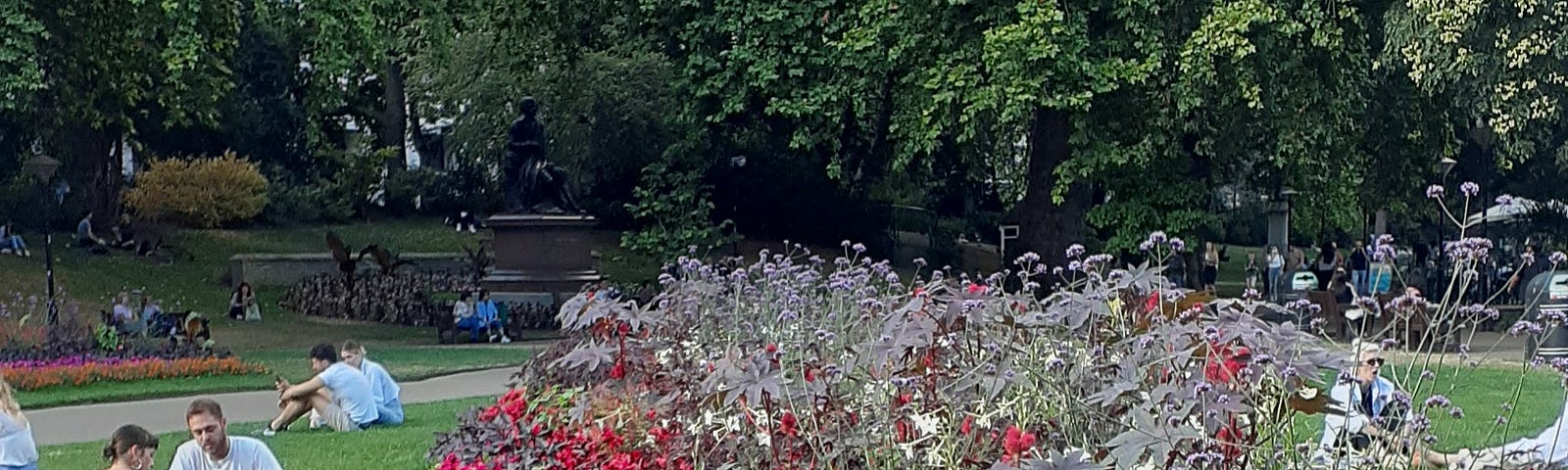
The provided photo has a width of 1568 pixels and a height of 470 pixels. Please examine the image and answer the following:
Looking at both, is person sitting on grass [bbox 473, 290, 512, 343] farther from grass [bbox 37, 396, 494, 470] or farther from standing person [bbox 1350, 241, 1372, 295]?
standing person [bbox 1350, 241, 1372, 295]

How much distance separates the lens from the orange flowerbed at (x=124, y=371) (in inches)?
639

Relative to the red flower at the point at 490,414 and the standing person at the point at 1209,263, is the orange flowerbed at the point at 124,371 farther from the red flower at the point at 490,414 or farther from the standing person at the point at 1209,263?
the standing person at the point at 1209,263

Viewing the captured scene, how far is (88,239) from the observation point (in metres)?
33.8

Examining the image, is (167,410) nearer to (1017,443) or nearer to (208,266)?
(1017,443)

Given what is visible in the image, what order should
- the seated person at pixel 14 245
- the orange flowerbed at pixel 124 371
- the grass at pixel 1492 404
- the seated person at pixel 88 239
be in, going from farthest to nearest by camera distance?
1. the seated person at pixel 88 239
2. the seated person at pixel 14 245
3. the orange flowerbed at pixel 124 371
4. the grass at pixel 1492 404

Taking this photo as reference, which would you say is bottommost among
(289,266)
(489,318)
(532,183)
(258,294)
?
(258,294)

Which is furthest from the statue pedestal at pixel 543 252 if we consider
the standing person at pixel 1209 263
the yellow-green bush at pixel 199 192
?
the yellow-green bush at pixel 199 192

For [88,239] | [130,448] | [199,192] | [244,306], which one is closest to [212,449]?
[130,448]

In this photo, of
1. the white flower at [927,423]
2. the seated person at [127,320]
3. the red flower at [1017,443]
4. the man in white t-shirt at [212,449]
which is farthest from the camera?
the seated person at [127,320]

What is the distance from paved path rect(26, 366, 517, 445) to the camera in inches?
524

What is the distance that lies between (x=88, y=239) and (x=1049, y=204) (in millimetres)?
18476

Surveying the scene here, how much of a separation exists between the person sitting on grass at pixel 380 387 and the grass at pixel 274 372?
11.9 ft

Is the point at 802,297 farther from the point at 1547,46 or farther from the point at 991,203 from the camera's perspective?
the point at 991,203

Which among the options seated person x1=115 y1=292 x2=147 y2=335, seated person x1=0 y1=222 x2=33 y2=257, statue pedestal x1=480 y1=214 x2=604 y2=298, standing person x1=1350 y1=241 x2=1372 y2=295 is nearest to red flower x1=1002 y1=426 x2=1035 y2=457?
seated person x1=115 y1=292 x2=147 y2=335
